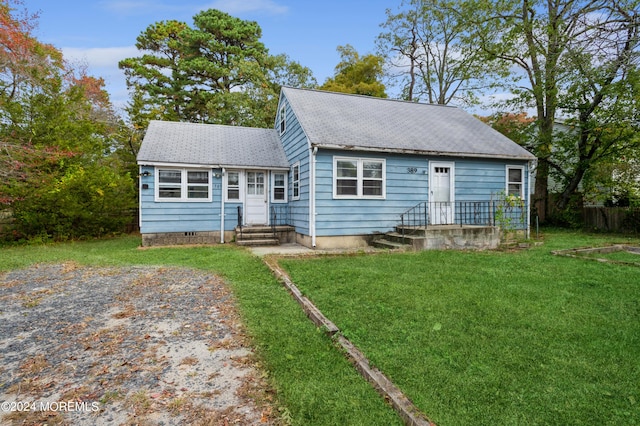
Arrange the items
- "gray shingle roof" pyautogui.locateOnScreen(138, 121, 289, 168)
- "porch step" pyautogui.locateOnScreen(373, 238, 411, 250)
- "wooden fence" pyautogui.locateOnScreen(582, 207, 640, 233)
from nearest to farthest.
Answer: "porch step" pyautogui.locateOnScreen(373, 238, 411, 250) < "gray shingle roof" pyautogui.locateOnScreen(138, 121, 289, 168) < "wooden fence" pyautogui.locateOnScreen(582, 207, 640, 233)

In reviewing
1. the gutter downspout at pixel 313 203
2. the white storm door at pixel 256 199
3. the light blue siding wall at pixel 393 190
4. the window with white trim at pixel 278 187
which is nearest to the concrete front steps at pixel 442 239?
the light blue siding wall at pixel 393 190

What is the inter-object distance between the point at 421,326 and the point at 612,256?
305 inches

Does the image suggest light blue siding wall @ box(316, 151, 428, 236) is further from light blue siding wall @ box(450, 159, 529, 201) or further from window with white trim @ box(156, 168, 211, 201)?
window with white trim @ box(156, 168, 211, 201)

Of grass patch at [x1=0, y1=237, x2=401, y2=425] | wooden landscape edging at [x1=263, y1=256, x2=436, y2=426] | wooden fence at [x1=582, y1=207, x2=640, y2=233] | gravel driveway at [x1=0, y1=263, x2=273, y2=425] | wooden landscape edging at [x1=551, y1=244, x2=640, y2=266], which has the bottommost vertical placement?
gravel driveway at [x1=0, y1=263, x2=273, y2=425]

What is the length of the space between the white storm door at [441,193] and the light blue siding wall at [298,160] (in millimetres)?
4168

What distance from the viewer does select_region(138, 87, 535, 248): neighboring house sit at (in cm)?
1040

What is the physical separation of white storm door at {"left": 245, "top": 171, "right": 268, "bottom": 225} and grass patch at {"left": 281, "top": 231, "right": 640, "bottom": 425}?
19.2 feet

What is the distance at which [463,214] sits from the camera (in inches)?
460

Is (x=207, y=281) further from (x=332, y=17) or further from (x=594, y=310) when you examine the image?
(x=332, y=17)

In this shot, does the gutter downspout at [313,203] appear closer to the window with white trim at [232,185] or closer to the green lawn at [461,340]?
the green lawn at [461,340]

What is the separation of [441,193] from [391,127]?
9.47 feet

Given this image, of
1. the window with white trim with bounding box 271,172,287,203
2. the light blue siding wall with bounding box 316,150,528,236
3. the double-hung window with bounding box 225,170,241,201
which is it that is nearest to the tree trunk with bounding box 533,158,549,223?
the light blue siding wall with bounding box 316,150,528,236

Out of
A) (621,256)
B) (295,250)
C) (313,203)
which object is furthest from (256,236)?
(621,256)

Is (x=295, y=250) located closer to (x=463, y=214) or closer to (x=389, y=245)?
(x=389, y=245)
